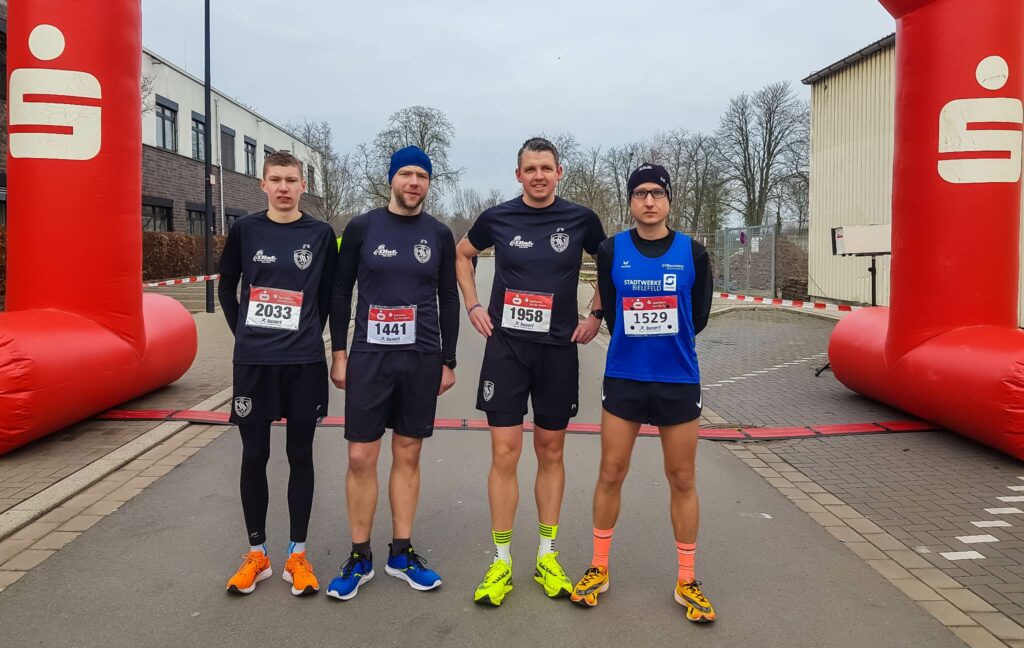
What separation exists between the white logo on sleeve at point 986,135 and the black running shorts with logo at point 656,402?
461 centimetres

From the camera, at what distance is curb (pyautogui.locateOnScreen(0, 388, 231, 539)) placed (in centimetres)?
443

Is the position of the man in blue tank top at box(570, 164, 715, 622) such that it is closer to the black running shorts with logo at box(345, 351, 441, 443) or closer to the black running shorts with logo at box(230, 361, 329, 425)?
the black running shorts with logo at box(345, 351, 441, 443)

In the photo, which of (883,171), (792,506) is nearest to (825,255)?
(883,171)

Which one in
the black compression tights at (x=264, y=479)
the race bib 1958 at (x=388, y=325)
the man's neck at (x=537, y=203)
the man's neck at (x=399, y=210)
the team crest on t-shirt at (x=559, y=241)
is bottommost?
the black compression tights at (x=264, y=479)

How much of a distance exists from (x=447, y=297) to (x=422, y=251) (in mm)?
290

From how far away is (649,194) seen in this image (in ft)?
11.1

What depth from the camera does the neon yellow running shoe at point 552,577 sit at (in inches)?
138

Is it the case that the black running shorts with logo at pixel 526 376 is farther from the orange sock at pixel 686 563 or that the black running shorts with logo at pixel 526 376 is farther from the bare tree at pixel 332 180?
the bare tree at pixel 332 180

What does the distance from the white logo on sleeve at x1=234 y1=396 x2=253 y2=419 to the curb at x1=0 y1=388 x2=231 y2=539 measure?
1768 millimetres

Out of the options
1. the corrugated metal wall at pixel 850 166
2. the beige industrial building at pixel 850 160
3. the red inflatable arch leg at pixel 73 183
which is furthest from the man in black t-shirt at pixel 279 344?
the beige industrial building at pixel 850 160

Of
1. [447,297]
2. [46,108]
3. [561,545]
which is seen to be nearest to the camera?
[447,297]

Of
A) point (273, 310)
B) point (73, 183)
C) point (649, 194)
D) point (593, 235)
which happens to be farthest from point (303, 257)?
point (73, 183)

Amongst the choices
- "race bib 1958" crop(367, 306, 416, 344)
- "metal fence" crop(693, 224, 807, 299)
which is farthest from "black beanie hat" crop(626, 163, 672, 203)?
"metal fence" crop(693, 224, 807, 299)

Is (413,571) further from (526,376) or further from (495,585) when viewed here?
(526,376)
